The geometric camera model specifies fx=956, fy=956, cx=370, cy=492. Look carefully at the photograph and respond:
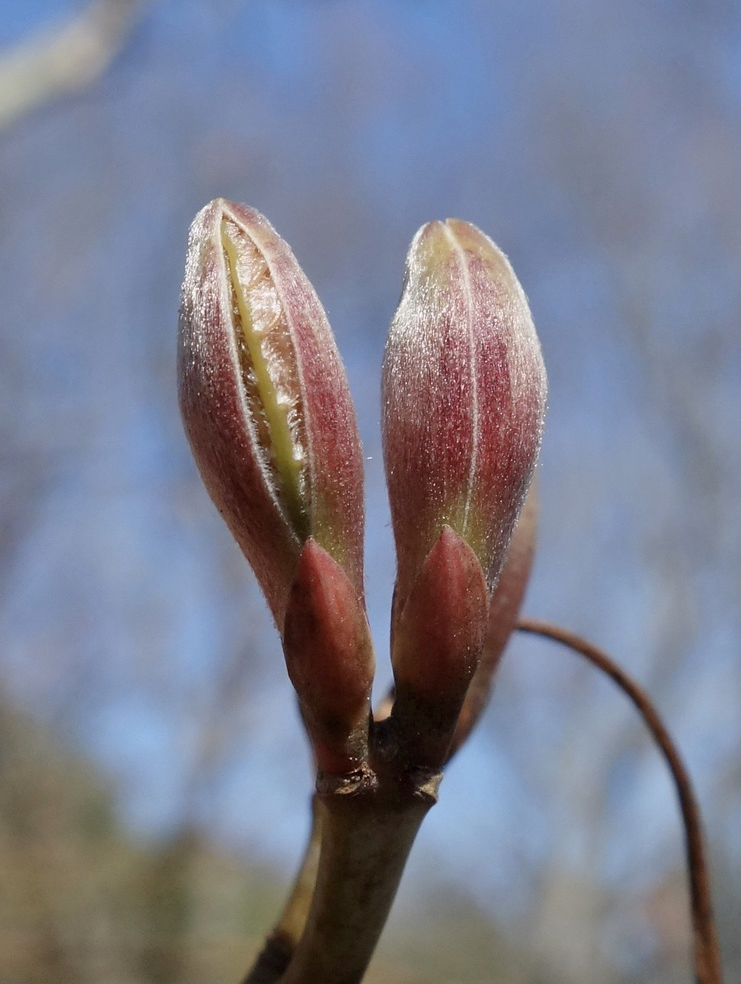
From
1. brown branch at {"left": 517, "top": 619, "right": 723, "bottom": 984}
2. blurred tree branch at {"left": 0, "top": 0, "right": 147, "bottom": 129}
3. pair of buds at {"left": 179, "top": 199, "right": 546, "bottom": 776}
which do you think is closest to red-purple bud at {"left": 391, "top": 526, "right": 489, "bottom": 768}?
pair of buds at {"left": 179, "top": 199, "right": 546, "bottom": 776}

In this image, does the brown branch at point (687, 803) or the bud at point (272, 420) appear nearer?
the bud at point (272, 420)

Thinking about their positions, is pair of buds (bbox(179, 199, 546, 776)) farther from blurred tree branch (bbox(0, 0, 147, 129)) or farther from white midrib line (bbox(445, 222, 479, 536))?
blurred tree branch (bbox(0, 0, 147, 129))

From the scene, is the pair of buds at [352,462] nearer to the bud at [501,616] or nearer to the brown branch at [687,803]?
the bud at [501,616]

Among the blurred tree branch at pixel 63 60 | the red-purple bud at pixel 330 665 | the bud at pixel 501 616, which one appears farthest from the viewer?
the blurred tree branch at pixel 63 60

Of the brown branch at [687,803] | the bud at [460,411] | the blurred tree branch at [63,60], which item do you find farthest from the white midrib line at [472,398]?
the blurred tree branch at [63,60]

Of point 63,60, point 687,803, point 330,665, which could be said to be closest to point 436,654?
point 330,665

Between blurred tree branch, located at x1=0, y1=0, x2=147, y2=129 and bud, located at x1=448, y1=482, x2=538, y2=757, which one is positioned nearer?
bud, located at x1=448, y1=482, x2=538, y2=757
